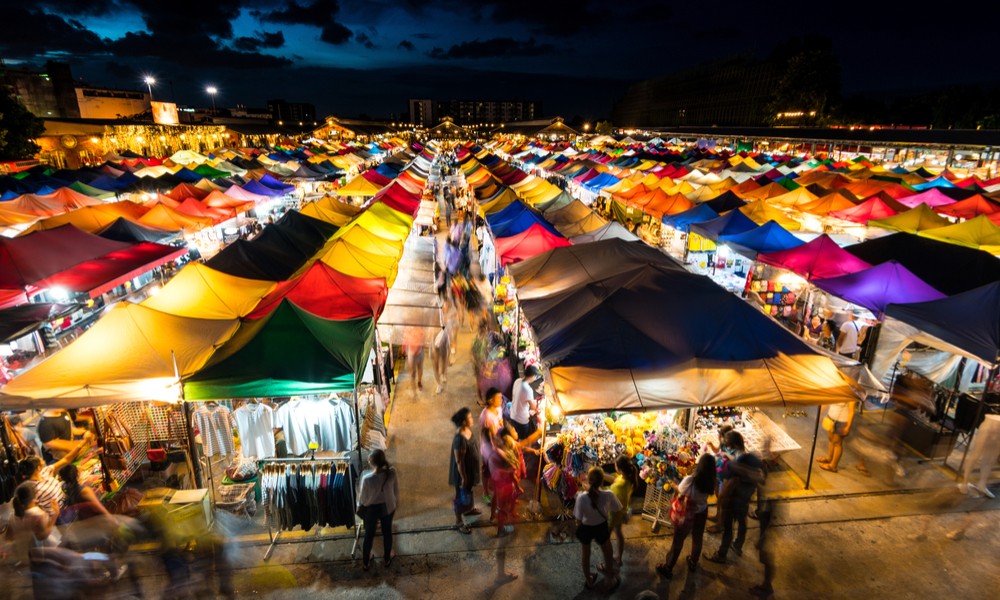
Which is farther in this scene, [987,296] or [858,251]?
[858,251]

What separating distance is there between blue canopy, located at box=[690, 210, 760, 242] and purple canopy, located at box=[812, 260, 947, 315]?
351 centimetres

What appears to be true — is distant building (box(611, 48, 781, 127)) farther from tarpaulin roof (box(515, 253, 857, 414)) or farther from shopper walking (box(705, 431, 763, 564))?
shopper walking (box(705, 431, 763, 564))

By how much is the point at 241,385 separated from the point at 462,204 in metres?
18.1

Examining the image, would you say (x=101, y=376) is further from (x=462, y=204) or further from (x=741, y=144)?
(x=741, y=144)

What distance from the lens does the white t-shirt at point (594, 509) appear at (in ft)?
14.0

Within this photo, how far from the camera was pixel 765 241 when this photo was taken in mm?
10633

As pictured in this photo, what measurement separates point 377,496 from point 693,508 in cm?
299

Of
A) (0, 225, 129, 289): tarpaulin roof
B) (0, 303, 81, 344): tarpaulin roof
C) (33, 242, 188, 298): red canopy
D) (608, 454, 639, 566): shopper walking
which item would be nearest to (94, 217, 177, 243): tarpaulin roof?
(0, 225, 129, 289): tarpaulin roof

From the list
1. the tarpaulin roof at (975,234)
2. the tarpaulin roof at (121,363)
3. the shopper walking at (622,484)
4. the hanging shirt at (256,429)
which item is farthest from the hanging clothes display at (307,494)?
the tarpaulin roof at (975,234)

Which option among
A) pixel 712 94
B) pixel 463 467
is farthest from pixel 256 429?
pixel 712 94

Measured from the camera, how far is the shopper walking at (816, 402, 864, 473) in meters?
5.95

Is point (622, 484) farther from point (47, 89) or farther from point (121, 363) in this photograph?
point (47, 89)

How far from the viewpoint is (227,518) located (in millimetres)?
5340

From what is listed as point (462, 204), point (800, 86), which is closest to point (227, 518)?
point (462, 204)
